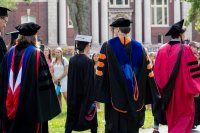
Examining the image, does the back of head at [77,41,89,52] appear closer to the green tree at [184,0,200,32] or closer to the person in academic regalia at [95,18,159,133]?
the person in academic regalia at [95,18,159,133]

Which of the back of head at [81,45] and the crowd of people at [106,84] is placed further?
the back of head at [81,45]

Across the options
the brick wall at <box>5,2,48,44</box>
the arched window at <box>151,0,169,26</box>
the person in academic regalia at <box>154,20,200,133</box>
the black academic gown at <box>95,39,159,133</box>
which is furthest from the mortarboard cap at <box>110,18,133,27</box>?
the arched window at <box>151,0,169,26</box>

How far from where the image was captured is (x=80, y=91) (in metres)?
8.77

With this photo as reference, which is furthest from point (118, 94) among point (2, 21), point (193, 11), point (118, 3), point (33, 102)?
point (118, 3)

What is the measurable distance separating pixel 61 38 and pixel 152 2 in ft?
35.0

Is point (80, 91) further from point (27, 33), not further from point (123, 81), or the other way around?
point (27, 33)

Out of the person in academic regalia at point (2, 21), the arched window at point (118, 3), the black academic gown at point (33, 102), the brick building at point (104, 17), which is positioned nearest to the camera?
the black academic gown at point (33, 102)

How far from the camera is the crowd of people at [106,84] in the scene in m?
6.32

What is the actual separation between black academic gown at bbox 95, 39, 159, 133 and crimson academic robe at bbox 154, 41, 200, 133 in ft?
3.34

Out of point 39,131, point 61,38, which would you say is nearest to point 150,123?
point 39,131

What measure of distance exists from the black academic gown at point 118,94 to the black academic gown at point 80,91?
1.52 m

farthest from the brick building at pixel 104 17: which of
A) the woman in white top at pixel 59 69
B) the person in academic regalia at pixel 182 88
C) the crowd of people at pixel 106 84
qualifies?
the person in academic regalia at pixel 182 88

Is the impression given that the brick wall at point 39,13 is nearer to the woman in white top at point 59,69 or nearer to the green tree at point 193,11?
the green tree at point 193,11

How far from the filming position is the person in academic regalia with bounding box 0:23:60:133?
20.7 feet
